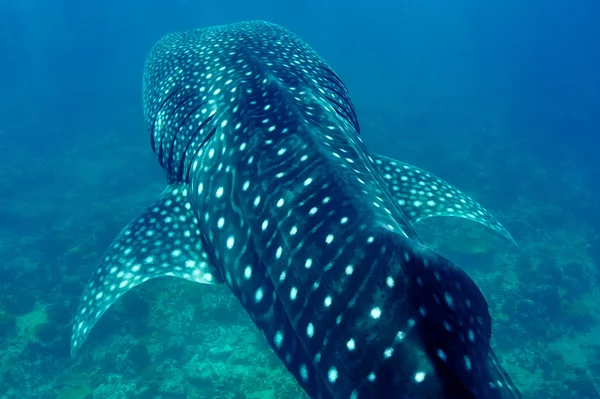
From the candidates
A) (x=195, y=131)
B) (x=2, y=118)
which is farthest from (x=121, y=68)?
(x=195, y=131)

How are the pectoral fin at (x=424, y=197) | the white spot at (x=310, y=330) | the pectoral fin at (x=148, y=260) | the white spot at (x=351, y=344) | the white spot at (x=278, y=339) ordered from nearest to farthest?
the white spot at (x=351, y=344) < the white spot at (x=310, y=330) < the white spot at (x=278, y=339) < the pectoral fin at (x=148, y=260) < the pectoral fin at (x=424, y=197)

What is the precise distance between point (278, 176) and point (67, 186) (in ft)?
72.8

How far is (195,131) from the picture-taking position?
4090 millimetres

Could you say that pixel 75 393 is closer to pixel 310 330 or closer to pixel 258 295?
pixel 258 295

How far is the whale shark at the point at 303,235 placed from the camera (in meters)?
1.90

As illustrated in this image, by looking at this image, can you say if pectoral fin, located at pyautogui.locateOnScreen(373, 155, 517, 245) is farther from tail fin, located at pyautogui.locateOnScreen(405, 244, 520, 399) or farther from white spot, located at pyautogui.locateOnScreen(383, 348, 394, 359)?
white spot, located at pyautogui.locateOnScreen(383, 348, 394, 359)

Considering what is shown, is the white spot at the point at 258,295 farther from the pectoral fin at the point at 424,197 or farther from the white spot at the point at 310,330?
the pectoral fin at the point at 424,197

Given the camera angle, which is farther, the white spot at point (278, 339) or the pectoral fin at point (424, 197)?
the pectoral fin at point (424, 197)

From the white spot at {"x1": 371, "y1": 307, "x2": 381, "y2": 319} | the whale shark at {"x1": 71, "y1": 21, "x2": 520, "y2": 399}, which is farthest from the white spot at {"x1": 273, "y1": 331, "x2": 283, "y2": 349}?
the white spot at {"x1": 371, "y1": 307, "x2": 381, "y2": 319}

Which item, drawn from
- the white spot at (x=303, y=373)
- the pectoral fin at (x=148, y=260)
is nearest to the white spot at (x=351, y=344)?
the white spot at (x=303, y=373)

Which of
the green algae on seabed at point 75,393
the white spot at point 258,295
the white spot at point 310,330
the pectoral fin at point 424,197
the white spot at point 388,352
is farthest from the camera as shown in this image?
the green algae on seabed at point 75,393

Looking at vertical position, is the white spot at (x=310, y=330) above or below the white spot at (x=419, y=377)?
below

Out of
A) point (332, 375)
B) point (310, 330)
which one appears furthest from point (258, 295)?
point (332, 375)

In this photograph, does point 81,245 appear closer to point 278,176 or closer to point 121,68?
point 278,176
